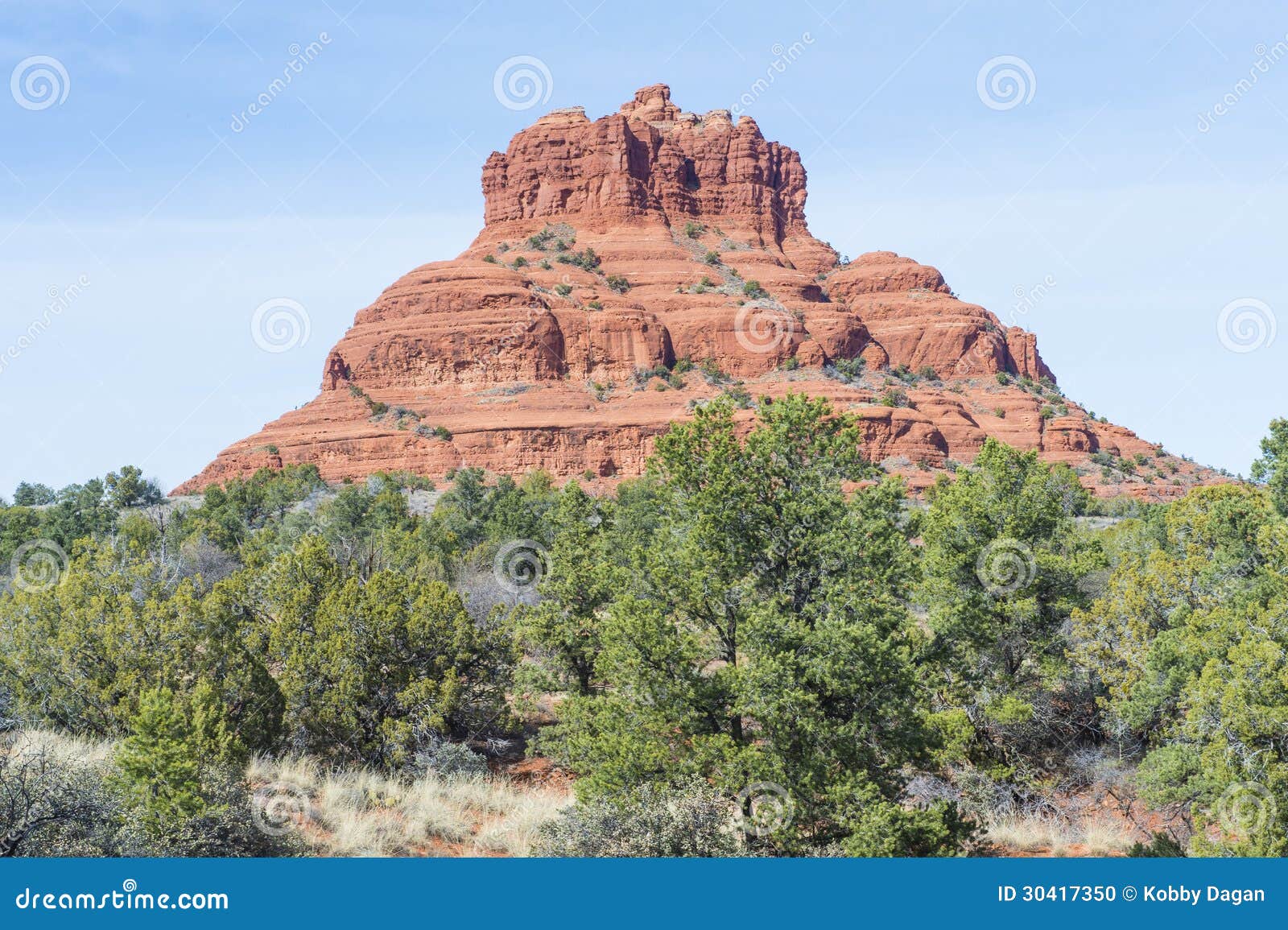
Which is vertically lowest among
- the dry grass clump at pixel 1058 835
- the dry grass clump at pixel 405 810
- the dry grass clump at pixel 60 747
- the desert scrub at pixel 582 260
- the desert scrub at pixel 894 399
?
the dry grass clump at pixel 1058 835

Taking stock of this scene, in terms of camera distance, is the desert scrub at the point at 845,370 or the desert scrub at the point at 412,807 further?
the desert scrub at the point at 845,370

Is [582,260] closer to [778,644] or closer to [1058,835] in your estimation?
[1058,835]

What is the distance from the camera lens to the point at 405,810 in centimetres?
2058

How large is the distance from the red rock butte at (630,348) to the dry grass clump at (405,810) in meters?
85.8

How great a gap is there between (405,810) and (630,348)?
10846 centimetres

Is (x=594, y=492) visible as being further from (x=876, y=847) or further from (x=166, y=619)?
(x=876, y=847)

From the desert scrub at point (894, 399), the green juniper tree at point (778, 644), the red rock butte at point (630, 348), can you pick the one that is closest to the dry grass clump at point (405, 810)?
the green juniper tree at point (778, 644)

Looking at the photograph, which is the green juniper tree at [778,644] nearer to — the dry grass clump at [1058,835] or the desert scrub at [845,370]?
the dry grass clump at [1058,835]

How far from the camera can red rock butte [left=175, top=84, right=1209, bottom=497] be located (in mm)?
116688

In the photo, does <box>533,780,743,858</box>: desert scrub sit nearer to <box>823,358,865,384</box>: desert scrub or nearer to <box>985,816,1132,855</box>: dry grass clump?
<box>985,816,1132,855</box>: dry grass clump

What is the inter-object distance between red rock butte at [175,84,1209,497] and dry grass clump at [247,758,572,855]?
85.8m

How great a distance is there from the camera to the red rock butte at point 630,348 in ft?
383

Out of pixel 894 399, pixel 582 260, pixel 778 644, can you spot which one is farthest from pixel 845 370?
pixel 778 644

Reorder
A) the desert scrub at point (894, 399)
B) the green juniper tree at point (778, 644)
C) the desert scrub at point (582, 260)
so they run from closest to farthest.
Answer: the green juniper tree at point (778, 644) → the desert scrub at point (894, 399) → the desert scrub at point (582, 260)
